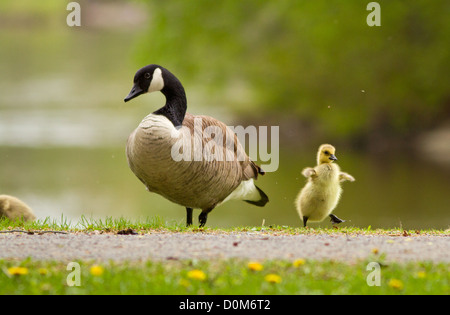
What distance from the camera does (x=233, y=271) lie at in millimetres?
5602

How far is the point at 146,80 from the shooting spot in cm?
870

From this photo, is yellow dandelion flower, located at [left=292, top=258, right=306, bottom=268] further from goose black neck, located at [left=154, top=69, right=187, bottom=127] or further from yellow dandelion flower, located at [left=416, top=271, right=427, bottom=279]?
goose black neck, located at [left=154, top=69, right=187, bottom=127]

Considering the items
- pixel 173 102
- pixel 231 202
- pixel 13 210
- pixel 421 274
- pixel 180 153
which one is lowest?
pixel 421 274

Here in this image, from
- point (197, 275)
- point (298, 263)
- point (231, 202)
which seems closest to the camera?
point (197, 275)

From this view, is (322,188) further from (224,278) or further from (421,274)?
(224,278)

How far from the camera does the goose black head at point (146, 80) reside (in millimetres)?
8664

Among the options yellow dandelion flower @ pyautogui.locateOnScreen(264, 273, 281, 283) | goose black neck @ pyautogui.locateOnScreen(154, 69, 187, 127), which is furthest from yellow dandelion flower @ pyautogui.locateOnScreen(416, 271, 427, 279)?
goose black neck @ pyautogui.locateOnScreen(154, 69, 187, 127)

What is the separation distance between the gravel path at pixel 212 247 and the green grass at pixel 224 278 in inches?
8.1

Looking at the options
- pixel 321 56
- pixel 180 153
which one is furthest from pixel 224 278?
pixel 321 56

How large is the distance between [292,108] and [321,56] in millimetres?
4007

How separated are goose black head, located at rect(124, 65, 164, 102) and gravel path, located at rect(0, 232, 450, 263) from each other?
2183 millimetres

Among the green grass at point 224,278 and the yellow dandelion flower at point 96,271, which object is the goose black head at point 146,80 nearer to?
the green grass at point 224,278

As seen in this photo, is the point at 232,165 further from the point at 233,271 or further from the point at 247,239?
the point at 233,271

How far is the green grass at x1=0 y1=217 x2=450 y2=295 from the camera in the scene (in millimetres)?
5254
